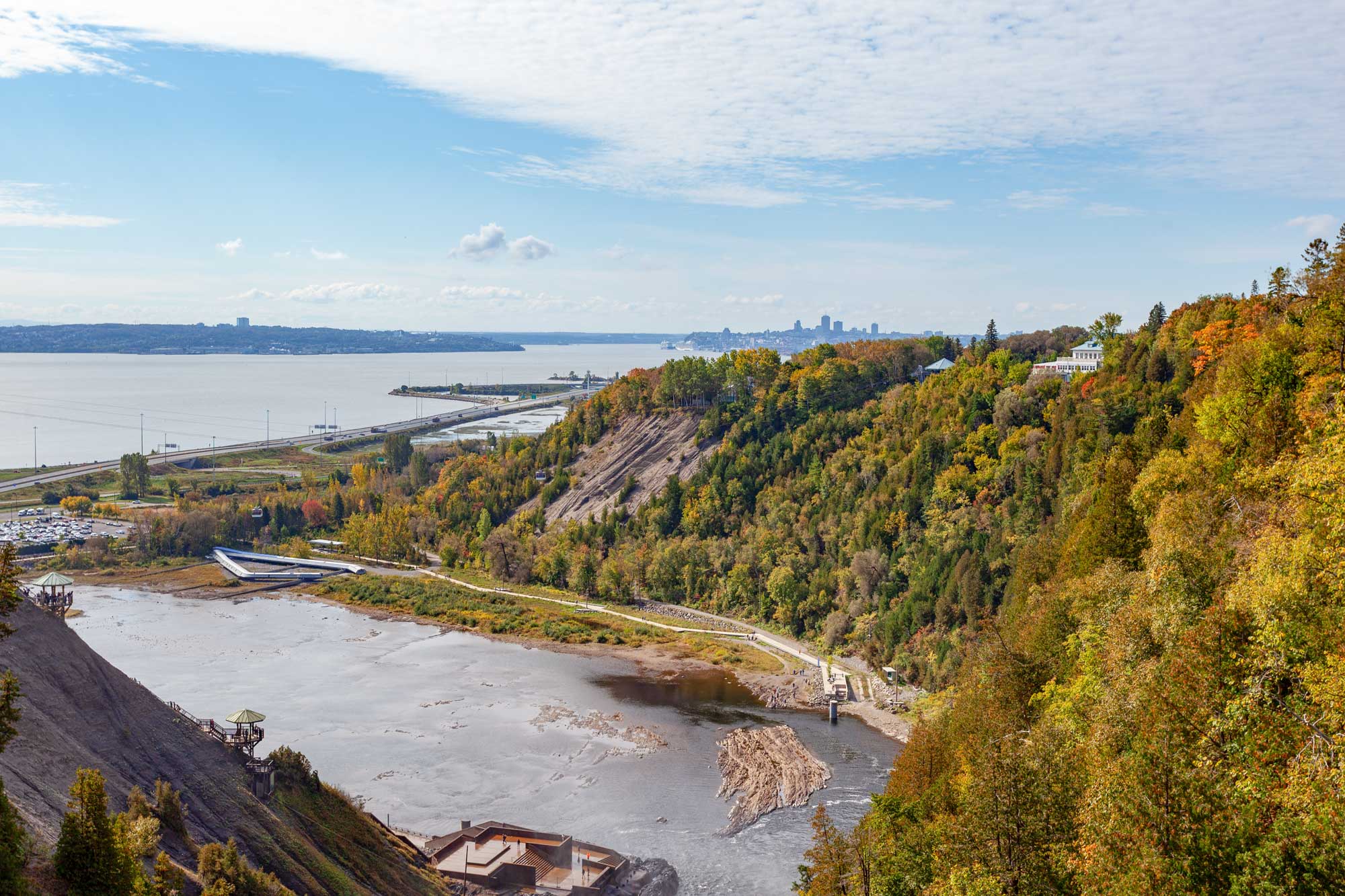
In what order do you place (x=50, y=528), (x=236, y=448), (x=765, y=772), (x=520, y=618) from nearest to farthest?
1. (x=765, y=772)
2. (x=520, y=618)
3. (x=50, y=528)
4. (x=236, y=448)

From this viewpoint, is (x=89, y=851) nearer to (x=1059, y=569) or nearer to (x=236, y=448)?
(x=1059, y=569)

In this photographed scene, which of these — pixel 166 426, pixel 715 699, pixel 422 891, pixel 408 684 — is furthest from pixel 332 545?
pixel 166 426

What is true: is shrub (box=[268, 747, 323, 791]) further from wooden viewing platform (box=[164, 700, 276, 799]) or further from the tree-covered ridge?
the tree-covered ridge

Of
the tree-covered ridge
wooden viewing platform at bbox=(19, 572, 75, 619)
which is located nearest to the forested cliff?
the tree-covered ridge

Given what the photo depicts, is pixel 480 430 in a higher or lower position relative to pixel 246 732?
lower

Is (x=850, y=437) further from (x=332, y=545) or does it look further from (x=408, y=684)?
(x=332, y=545)

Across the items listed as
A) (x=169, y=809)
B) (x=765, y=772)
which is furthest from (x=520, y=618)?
(x=169, y=809)

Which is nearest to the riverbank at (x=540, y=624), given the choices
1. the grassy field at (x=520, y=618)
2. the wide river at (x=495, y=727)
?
the grassy field at (x=520, y=618)

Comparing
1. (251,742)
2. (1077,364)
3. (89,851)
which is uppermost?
(1077,364)
